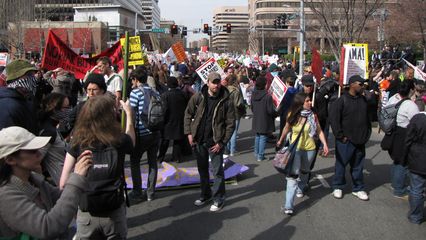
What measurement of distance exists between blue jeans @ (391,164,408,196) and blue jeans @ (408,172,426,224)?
3.39 feet

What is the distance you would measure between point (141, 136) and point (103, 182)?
2.75 metres

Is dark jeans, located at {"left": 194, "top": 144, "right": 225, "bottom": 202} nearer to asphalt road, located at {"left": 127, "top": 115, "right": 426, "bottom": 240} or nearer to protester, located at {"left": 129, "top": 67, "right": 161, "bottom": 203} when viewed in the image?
asphalt road, located at {"left": 127, "top": 115, "right": 426, "bottom": 240}

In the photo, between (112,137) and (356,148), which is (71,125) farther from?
(356,148)

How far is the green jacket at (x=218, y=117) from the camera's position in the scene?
5.95 metres

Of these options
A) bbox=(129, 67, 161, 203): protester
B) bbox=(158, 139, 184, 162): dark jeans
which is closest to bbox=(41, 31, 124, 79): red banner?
bbox=(129, 67, 161, 203): protester

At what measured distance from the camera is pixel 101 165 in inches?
137

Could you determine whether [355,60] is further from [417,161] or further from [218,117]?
[218,117]

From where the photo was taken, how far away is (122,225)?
12.1 ft

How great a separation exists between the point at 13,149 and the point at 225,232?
3.49 metres

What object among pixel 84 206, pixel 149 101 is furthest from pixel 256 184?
pixel 84 206

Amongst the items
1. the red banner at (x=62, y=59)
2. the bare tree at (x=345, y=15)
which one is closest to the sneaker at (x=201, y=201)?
the red banner at (x=62, y=59)

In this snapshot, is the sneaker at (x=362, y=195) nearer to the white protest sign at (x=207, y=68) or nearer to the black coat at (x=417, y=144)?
the black coat at (x=417, y=144)

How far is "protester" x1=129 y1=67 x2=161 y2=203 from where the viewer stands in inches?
243

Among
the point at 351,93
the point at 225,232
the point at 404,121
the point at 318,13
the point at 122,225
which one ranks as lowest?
the point at 225,232
